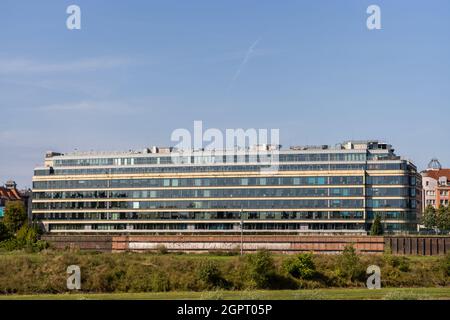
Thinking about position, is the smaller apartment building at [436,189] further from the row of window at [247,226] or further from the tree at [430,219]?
the row of window at [247,226]

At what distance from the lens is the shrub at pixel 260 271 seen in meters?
62.6

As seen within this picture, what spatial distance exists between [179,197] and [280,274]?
51.8m

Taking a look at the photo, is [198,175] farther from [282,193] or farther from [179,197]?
[282,193]

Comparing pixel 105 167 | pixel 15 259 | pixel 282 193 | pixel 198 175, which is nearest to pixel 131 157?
pixel 105 167

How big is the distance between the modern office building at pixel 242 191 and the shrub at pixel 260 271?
4198 centimetres

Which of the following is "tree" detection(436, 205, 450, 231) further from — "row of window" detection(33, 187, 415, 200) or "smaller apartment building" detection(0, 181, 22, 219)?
"smaller apartment building" detection(0, 181, 22, 219)

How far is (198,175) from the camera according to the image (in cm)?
11331

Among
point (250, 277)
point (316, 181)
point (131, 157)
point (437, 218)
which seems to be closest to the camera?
point (250, 277)

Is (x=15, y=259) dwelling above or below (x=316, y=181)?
below

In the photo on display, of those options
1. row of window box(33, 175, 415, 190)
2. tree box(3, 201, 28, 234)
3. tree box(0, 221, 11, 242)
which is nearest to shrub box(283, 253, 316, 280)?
row of window box(33, 175, 415, 190)

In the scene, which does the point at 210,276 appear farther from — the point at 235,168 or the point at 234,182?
the point at 235,168

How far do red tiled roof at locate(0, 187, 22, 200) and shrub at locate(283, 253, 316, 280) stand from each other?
346 ft

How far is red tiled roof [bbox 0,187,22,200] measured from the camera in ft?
512
